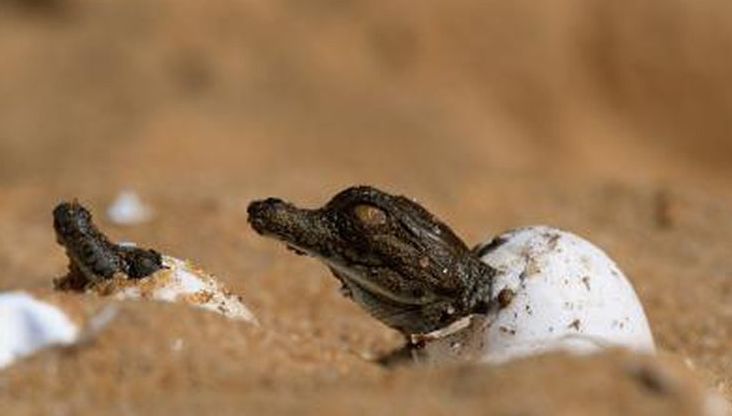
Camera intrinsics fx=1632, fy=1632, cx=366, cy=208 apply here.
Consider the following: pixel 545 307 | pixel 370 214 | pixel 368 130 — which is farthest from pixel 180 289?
pixel 368 130

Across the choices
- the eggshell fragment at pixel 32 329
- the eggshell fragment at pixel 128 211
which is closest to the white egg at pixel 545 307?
the eggshell fragment at pixel 32 329

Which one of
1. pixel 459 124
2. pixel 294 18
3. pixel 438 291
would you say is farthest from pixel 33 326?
pixel 294 18

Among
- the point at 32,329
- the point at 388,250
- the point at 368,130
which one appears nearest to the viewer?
the point at 32,329

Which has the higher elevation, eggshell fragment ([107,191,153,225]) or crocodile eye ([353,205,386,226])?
eggshell fragment ([107,191,153,225])

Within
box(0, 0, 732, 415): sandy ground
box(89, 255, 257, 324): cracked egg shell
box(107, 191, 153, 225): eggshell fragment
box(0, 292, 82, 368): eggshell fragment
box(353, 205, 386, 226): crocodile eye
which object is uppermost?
box(0, 0, 732, 415): sandy ground

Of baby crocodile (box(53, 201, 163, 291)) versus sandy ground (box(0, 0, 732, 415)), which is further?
sandy ground (box(0, 0, 732, 415))

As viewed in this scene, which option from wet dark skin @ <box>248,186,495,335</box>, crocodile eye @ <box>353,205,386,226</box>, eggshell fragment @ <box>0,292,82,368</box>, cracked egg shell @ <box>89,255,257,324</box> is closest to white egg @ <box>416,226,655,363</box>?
wet dark skin @ <box>248,186,495,335</box>

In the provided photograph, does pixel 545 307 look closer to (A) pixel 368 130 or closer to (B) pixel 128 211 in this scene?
(B) pixel 128 211

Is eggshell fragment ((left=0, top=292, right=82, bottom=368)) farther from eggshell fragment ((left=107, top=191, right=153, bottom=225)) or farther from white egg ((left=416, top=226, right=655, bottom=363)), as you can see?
eggshell fragment ((left=107, top=191, right=153, bottom=225))
